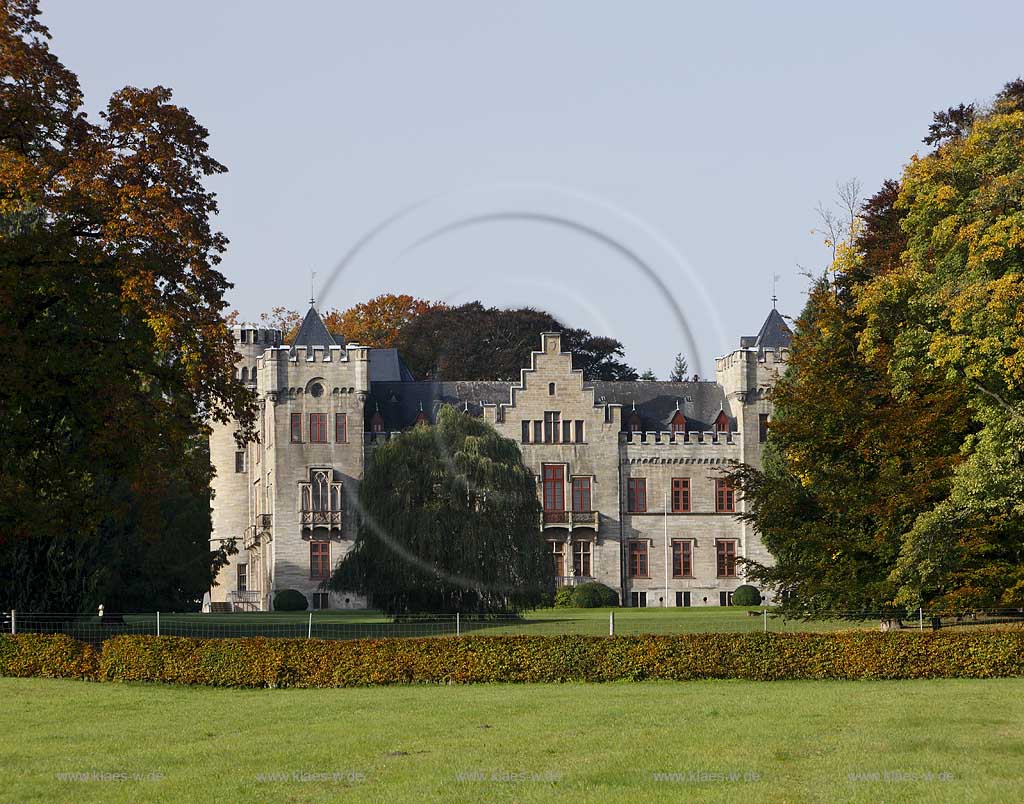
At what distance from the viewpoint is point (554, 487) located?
204 feet

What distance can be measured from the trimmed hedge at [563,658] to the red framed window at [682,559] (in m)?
38.6

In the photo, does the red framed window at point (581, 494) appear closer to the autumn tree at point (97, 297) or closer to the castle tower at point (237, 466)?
the castle tower at point (237, 466)

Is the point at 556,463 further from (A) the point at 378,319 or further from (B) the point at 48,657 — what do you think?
(B) the point at 48,657

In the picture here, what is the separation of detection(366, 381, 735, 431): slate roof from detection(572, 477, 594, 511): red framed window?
3.53 meters

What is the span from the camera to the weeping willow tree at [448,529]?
1622 inches

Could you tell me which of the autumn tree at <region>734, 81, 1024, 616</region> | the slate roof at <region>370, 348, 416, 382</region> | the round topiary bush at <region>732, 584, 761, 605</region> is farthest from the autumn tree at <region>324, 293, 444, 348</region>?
the autumn tree at <region>734, 81, 1024, 616</region>

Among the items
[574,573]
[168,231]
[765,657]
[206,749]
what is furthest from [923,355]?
[574,573]

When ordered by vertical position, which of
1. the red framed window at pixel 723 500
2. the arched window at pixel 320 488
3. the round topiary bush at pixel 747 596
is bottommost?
the round topiary bush at pixel 747 596

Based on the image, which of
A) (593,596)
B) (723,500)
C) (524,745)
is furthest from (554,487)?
(524,745)

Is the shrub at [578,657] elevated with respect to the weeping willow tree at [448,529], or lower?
lower

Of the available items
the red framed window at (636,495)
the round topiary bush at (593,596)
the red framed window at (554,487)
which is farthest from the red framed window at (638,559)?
the red framed window at (554,487)

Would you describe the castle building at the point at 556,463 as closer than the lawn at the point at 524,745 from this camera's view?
No

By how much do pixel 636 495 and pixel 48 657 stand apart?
40.8 m

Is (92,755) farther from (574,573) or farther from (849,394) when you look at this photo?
(574,573)
